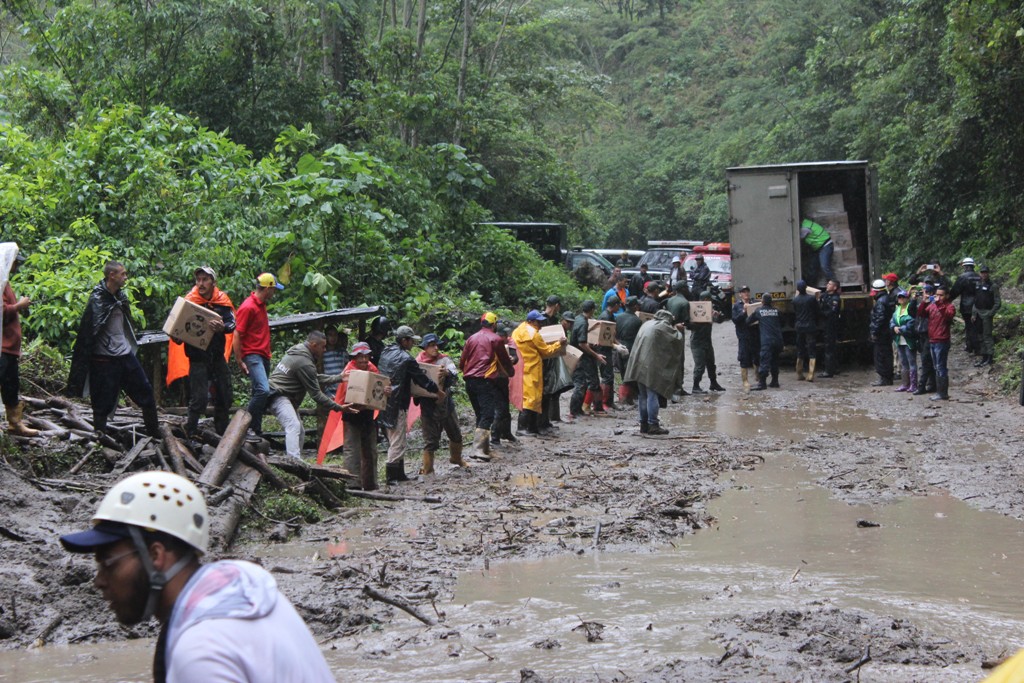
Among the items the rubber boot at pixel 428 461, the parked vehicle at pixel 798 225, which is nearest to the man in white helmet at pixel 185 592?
the rubber boot at pixel 428 461

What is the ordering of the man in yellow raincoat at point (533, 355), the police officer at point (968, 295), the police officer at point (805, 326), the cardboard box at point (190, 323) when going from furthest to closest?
the police officer at point (805, 326) < the police officer at point (968, 295) < the man in yellow raincoat at point (533, 355) < the cardboard box at point (190, 323)

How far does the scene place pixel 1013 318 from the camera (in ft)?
65.7

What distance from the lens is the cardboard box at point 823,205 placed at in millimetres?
21469

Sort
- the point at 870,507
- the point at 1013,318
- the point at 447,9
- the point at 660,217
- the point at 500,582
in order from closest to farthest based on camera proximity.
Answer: the point at 500,582, the point at 870,507, the point at 1013,318, the point at 447,9, the point at 660,217

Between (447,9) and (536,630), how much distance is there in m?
25.4

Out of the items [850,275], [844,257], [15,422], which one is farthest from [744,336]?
[15,422]

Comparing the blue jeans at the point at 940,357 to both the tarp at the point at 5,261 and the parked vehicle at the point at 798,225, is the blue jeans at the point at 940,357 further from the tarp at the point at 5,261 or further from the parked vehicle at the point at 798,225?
the tarp at the point at 5,261

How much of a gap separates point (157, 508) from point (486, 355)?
37.3 feet

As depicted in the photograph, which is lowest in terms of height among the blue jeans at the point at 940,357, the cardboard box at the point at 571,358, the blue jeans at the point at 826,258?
the blue jeans at the point at 940,357

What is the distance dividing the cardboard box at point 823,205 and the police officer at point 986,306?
10.1 feet

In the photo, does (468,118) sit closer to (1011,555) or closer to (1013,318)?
(1013,318)

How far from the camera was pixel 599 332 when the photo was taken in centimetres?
1722

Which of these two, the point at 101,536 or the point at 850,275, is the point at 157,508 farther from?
the point at 850,275

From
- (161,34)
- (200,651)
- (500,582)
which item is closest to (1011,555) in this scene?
(500,582)
